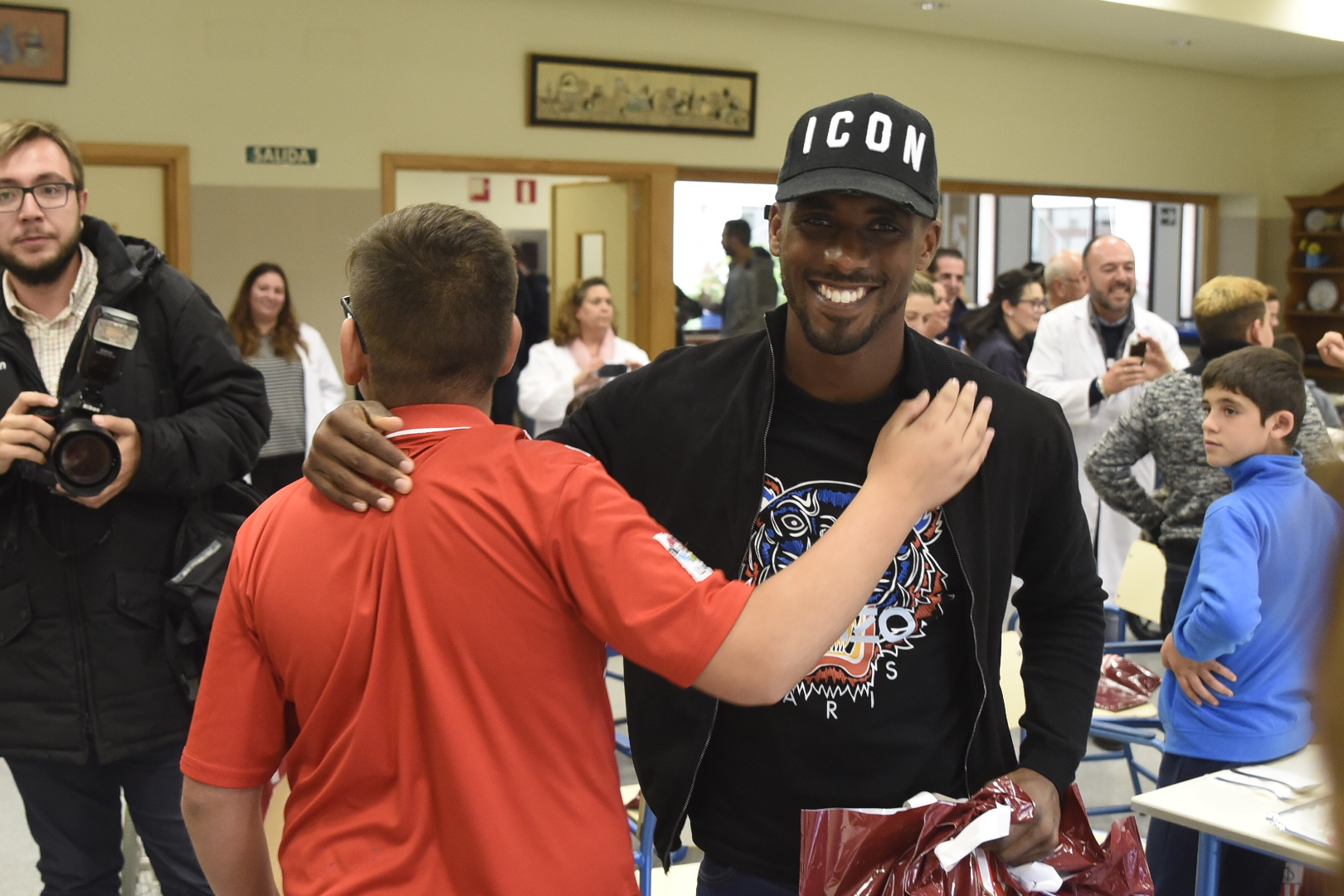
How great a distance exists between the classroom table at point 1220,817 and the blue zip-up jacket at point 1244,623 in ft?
0.72

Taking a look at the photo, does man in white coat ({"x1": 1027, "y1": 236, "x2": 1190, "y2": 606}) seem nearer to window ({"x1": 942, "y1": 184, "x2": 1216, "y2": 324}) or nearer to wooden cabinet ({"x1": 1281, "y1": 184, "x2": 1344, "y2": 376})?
window ({"x1": 942, "y1": 184, "x2": 1216, "y2": 324})

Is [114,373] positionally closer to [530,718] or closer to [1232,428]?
[530,718]

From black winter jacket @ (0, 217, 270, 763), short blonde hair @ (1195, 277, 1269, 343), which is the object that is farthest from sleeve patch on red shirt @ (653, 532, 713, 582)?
short blonde hair @ (1195, 277, 1269, 343)

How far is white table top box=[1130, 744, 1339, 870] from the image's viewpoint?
212cm

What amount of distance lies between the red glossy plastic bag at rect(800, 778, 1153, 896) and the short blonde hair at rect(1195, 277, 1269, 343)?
2.72m

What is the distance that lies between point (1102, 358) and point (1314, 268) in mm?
6365

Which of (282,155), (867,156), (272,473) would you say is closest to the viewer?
(867,156)

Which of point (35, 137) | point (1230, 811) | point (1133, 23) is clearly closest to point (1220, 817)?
point (1230, 811)

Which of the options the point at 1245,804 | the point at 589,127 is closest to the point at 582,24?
the point at 589,127

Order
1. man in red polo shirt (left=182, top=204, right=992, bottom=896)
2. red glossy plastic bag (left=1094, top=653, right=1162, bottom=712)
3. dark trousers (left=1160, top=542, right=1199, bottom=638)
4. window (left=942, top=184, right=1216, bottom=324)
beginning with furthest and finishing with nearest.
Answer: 1. window (left=942, top=184, right=1216, bottom=324)
2. dark trousers (left=1160, top=542, right=1199, bottom=638)
3. red glossy plastic bag (left=1094, top=653, right=1162, bottom=712)
4. man in red polo shirt (left=182, top=204, right=992, bottom=896)

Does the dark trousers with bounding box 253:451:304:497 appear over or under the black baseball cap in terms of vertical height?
under

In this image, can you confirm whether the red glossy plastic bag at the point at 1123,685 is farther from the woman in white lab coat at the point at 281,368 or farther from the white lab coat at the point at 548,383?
the woman in white lab coat at the point at 281,368

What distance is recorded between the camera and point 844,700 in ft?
4.76

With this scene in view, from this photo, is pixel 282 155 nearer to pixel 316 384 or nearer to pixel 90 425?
pixel 316 384
